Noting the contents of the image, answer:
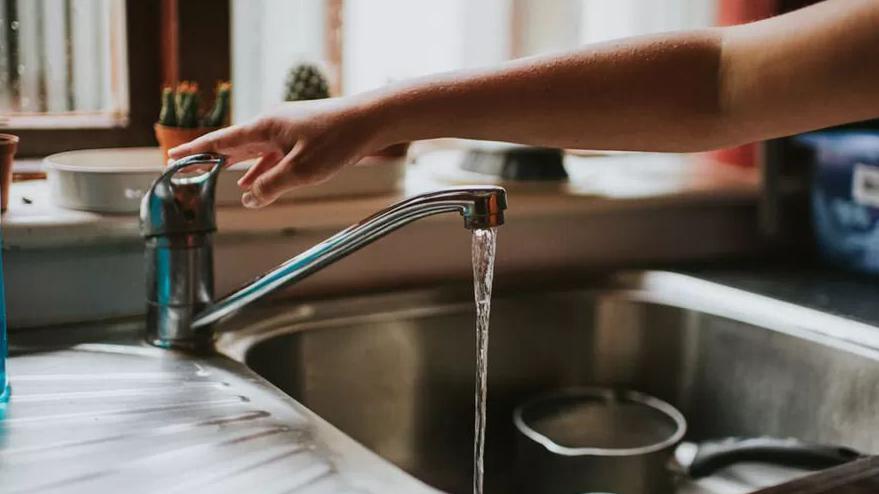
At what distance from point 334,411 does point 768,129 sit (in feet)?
1.81

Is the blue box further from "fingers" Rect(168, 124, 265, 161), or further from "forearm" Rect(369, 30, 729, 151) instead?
"fingers" Rect(168, 124, 265, 161)

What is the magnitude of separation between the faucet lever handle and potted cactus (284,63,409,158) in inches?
10.8

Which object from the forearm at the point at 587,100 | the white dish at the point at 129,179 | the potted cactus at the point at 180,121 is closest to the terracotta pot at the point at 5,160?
the white dish at the point at 129,179

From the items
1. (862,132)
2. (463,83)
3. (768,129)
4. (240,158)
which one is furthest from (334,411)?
(862,132)

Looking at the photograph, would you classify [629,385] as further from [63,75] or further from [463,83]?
[63,75]

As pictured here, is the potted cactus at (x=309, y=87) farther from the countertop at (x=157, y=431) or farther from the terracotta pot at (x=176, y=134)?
the countertop at (x=157, y=431)

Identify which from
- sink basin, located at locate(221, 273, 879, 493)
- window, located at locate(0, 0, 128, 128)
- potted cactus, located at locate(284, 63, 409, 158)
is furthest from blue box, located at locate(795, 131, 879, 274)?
window, located at locate(0, 0, 128, 128)

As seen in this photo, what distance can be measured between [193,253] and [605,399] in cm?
55

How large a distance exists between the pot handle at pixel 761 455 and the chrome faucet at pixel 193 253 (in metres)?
0.44

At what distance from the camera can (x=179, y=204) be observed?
89 cm

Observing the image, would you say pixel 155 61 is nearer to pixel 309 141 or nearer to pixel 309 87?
pixel 309 87

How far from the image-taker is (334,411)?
1074 millimetres

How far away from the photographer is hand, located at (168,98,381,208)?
77 cm

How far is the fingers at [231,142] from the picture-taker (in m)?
0.81
